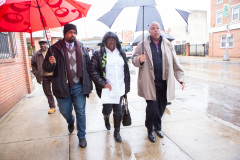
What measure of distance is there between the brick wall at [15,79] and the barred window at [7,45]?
0.57 ft

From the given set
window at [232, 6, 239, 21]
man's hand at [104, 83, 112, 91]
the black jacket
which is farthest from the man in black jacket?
window at [232, 6, 239, 21]

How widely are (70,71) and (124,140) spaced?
1.52 m

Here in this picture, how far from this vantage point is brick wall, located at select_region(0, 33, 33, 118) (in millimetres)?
4664

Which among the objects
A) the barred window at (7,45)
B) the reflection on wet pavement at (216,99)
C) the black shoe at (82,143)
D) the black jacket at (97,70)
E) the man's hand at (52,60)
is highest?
the barred window at (7,45)

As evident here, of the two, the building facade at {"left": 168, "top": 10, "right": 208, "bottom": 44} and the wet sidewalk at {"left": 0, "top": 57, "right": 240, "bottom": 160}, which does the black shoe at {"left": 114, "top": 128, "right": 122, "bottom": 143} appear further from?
the building facade at {"left": 168, "top": 10, "right": 208, "bottom": 44}

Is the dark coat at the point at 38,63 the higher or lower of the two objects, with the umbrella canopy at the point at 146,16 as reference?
lower

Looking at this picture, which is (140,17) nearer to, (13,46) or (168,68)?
(168,68)

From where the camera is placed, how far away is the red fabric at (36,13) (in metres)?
2.62

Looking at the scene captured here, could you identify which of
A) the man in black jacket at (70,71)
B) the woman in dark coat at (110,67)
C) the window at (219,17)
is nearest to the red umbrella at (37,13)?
the man in black jacket at (70,71)

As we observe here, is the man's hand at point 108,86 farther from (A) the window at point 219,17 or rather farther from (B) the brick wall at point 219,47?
(A) the window at point 219,17

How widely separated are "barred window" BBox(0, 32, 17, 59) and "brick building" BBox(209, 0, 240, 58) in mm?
22994

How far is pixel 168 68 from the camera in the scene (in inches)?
114

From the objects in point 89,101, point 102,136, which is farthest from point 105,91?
point 89,101

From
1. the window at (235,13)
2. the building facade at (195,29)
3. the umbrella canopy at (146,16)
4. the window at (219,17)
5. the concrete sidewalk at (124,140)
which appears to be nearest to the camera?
the concrete sidewalk at (124,140)
